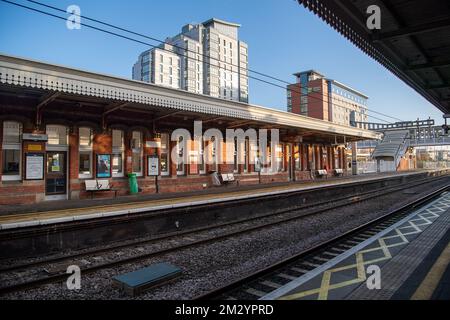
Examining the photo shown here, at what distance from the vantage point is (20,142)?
12.5 metres

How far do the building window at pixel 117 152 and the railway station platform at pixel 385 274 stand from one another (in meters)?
12.0

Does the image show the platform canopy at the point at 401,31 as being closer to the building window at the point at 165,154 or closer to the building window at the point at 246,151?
the building window at the point at 165,154

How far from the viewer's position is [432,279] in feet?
16.9

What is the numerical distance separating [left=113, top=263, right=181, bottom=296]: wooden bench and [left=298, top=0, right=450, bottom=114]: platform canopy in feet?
18.7

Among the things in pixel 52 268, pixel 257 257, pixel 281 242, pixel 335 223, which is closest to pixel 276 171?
pixel 335 223

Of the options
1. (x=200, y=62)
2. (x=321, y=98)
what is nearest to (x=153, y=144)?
(x=200, y=62)

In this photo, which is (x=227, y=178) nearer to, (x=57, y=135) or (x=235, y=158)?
(x=235, y=158)

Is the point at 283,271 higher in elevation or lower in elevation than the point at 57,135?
lower

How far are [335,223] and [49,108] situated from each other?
42.1 feet

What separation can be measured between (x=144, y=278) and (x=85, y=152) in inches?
418

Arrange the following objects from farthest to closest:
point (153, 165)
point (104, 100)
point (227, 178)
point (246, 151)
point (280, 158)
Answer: point (280, 158) → point (246, 151) → point (227, 178) → point (153, 165) → point (104, 100)

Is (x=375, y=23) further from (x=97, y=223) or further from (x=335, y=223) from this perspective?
(x=97, y=223)

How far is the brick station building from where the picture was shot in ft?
37.6
